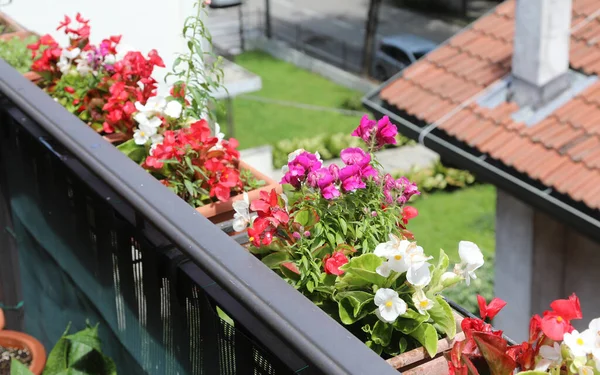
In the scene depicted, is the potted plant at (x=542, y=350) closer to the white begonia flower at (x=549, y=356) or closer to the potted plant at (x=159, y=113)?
the white begonia flower at (x=549, y=356)

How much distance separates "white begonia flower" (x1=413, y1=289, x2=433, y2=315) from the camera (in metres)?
1.65

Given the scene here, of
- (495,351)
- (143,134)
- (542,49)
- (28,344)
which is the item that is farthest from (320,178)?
(542,49)

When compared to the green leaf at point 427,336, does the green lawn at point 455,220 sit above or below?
below

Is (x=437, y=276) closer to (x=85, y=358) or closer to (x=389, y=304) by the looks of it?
(x=389, y=304)

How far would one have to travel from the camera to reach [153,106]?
109 inches

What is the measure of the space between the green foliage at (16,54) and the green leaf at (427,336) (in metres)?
2.92

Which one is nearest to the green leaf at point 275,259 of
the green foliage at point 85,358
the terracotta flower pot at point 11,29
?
the green foliage at point 85,358

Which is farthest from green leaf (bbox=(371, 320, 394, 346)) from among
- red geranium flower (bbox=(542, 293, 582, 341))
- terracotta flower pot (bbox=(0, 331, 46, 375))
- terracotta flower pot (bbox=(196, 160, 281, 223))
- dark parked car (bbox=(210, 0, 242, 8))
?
dark parked car (bbox=(210, 0, 242, 8))

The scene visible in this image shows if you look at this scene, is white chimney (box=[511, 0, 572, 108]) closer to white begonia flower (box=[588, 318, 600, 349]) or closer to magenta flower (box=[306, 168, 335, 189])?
magenta flower (box=[306, 168, 335, 189])

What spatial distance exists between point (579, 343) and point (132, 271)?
3.67 feet

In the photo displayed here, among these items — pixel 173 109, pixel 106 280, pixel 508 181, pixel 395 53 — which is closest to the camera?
pixel 106 280

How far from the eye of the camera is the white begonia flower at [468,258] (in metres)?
1.75

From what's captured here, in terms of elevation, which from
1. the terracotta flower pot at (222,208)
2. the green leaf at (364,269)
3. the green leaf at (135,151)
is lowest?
the terracotta flower pot at (222,208)

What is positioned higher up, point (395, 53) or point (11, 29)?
point (11, 29)
